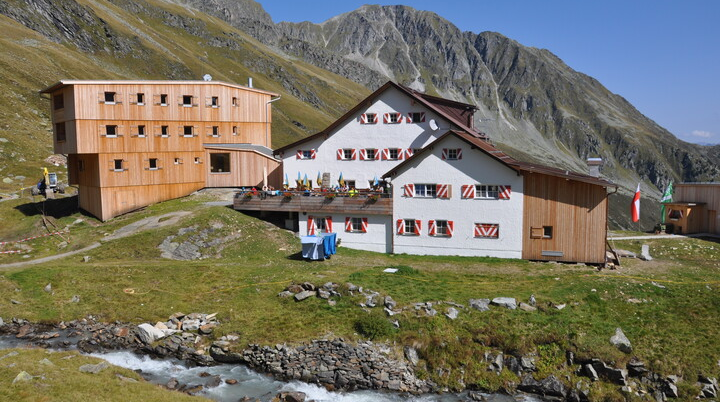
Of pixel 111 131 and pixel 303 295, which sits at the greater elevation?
pixel 111 131

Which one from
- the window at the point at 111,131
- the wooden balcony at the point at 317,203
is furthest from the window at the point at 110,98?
the wooden balcony at the point at 317,203

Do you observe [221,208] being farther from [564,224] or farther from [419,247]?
[564,224]

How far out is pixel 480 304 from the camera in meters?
23.5

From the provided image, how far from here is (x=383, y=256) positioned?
34.0 metres

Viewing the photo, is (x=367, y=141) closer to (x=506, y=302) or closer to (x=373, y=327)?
(x=506, y=302)

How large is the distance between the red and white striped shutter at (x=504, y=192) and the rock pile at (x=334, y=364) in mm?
15434

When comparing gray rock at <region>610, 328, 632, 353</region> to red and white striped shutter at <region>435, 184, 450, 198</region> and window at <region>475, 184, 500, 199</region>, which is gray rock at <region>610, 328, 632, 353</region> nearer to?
window at <region>475, 184, 500, 199</region>

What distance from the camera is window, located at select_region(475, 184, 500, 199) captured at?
32531mm

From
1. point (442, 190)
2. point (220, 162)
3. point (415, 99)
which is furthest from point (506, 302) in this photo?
point (220, 162)

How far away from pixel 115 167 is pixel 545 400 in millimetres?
35468

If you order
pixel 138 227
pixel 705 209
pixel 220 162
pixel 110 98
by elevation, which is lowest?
pixel 138 227

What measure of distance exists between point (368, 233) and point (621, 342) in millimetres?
18812

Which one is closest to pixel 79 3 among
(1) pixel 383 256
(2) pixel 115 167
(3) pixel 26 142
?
(3) pixel 26 142

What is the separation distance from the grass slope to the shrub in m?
0.15
